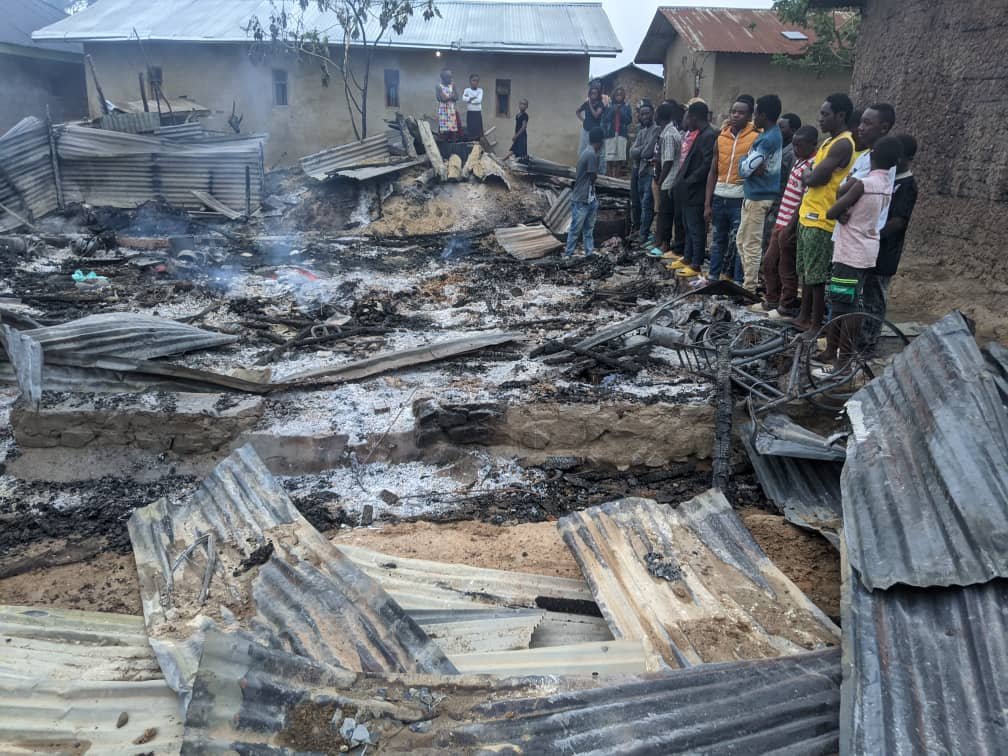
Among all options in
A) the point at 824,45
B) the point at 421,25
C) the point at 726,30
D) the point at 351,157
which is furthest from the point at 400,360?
the point at 421,25

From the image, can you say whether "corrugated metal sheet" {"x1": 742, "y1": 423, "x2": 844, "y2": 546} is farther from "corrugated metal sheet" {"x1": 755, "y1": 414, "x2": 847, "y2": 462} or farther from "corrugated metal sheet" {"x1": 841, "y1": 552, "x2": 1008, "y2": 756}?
"corrugated metal sheet" {"x1": 841, "y1": 552, "x2": 1008, "y2": 756}

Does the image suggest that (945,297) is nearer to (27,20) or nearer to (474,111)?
(474,111)

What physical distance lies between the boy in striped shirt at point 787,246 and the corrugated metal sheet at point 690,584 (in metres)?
3.09

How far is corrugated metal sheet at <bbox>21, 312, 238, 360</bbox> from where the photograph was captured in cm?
500

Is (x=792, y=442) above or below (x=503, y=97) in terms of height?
below

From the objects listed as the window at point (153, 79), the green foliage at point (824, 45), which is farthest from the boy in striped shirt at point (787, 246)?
the window at point (153, 79)

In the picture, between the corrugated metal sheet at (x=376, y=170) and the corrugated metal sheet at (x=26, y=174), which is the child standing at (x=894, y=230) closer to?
the corrugated metal sheet at (x=376, y=170)

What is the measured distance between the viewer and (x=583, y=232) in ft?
33.9

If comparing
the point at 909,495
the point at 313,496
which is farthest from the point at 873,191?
the point at 313,496

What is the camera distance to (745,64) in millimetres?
14188

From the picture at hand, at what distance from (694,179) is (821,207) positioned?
307 cm

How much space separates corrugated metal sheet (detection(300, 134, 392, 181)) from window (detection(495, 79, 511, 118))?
432 cm

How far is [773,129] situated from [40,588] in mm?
6478

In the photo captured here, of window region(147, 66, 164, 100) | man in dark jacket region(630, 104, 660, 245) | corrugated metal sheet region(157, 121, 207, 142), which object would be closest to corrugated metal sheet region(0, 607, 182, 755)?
man in dark jacket region(630, 104, 660, 245)
